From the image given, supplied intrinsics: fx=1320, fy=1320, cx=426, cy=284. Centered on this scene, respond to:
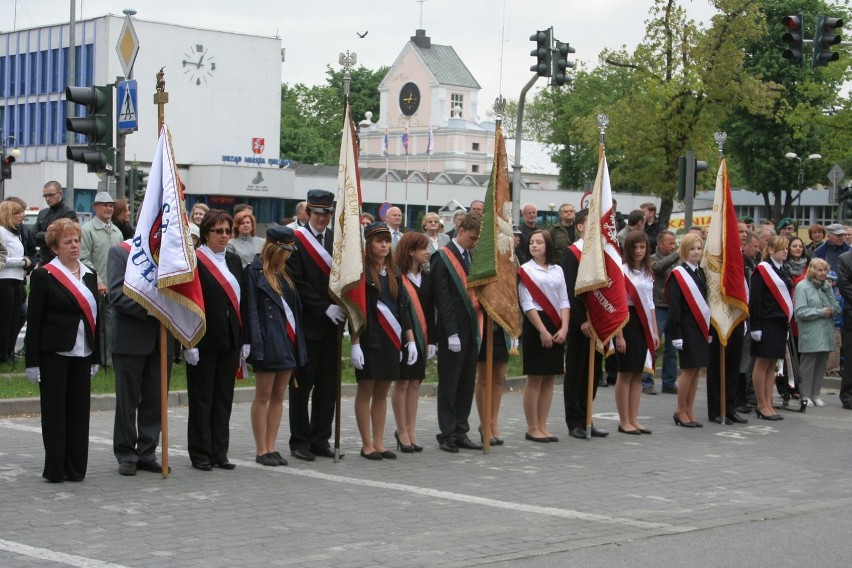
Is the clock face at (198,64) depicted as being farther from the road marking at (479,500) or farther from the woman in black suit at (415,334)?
the road marking at (479,500)

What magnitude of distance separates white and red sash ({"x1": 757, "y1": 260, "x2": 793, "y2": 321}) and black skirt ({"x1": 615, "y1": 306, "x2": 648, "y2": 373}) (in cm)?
238

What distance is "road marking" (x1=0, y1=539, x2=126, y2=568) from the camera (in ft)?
22.9

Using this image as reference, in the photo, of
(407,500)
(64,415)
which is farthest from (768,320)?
(64,415)

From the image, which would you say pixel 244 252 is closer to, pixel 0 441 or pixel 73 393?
pixel 0 441

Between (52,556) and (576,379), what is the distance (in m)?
6.54

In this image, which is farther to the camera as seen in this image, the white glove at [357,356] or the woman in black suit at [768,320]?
the woman in black suit at [768,320]

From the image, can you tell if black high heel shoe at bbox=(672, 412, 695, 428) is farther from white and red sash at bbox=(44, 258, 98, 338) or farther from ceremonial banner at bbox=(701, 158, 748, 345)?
white and red sash at bbox=(44, 258, 98, 338)

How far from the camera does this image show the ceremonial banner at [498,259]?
11.5m

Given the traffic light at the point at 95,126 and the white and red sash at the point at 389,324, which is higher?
the traffic light at the point at 95,126

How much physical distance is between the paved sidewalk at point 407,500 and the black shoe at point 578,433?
0.61 ft

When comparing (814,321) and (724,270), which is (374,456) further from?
(814,321)

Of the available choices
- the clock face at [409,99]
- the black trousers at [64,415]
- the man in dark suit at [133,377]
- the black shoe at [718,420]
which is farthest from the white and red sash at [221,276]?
the clock face at [409,99]

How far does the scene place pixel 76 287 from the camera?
31.1ft

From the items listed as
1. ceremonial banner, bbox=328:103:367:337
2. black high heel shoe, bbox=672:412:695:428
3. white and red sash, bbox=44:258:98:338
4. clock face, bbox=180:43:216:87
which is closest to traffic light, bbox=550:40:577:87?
black high heel shoe, bbox=672:412:695:428
